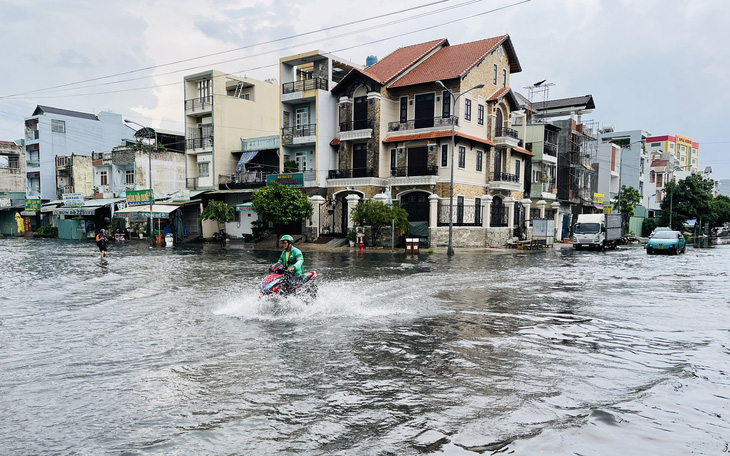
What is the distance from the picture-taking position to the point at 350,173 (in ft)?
120

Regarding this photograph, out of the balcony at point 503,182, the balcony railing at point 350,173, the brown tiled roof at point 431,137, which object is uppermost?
the brown tiled roof at point 431,137

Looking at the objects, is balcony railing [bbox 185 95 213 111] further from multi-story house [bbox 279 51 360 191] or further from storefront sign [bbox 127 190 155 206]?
storefront sign [bbox 127 190 155 206]

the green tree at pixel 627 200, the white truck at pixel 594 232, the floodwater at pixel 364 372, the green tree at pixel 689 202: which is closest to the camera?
the floodwater at pixel 364 372

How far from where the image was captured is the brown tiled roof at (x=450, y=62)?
3425 centimetres

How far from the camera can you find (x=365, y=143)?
3625 centimetres

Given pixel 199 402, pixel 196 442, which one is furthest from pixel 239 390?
pixel 196 442

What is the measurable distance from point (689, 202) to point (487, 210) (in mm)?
40139

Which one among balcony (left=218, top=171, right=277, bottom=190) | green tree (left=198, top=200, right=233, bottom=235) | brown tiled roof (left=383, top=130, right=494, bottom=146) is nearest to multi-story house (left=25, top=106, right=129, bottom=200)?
balcony (left=218, top=171, right=277, bottom=190)

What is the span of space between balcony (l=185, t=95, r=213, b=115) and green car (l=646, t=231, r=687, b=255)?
3720cm

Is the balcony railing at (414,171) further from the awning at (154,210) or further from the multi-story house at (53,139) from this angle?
the multi-story house at (53,139)

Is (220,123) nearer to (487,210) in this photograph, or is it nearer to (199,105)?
(199,105)

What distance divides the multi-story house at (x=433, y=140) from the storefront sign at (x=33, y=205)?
124ft

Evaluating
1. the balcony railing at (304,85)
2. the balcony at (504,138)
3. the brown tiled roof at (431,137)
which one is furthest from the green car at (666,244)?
the balcony railing at (304,85)

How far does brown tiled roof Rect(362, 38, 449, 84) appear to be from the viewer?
3616cm
